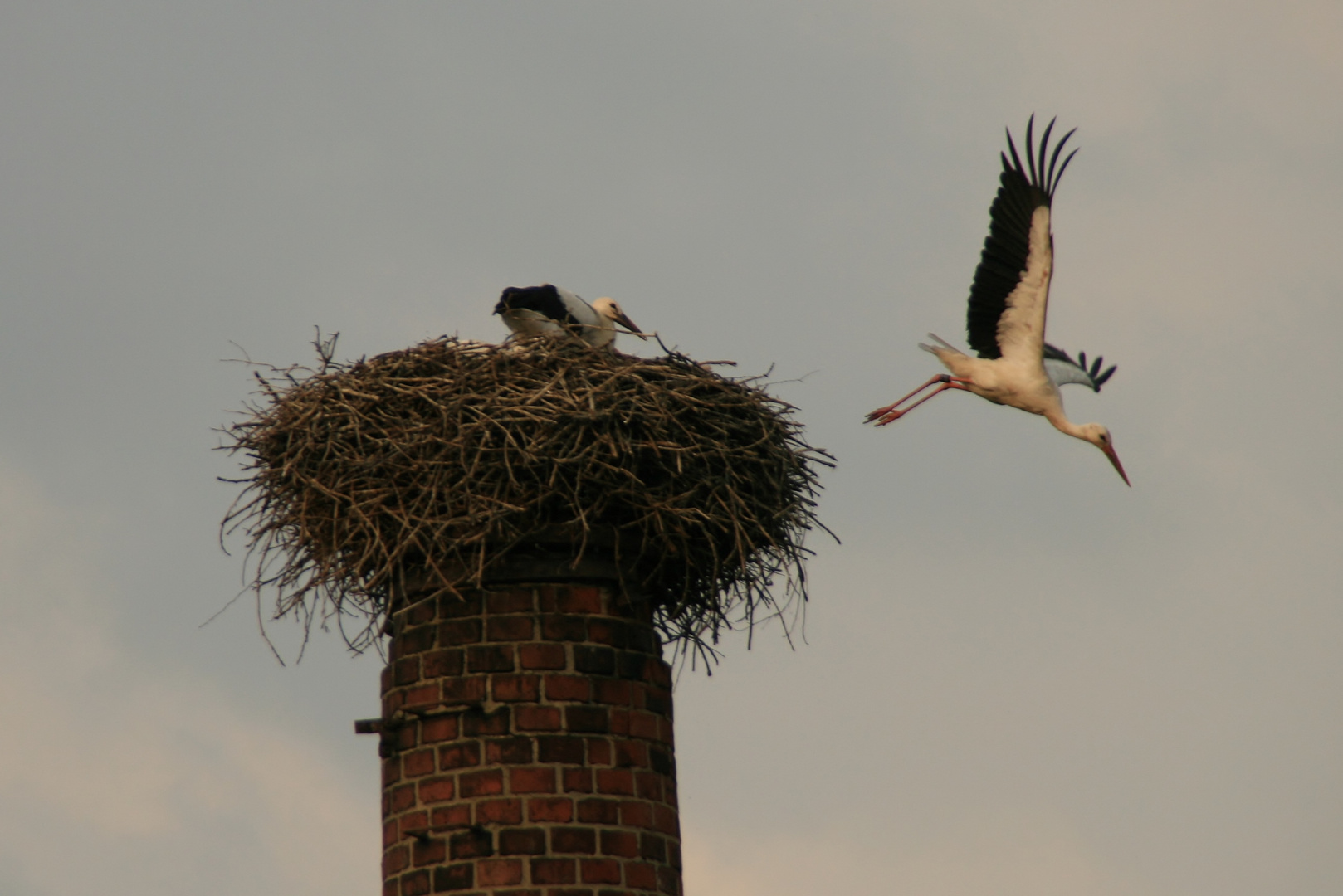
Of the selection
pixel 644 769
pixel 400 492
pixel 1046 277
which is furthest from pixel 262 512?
pixel 1046 277

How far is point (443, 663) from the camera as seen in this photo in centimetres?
632

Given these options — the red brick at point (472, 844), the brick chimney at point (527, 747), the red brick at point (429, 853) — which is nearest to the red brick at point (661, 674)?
the brick chimney at point (527, 747)

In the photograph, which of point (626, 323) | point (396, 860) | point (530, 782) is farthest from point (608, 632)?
point (626, 323)

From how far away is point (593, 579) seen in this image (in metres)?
6.46

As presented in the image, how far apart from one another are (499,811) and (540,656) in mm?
594

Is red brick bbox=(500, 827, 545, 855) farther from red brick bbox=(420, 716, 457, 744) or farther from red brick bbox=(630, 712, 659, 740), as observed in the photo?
red brick bbox=(630, 712, 659, 740)

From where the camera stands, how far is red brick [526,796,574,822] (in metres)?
6.00

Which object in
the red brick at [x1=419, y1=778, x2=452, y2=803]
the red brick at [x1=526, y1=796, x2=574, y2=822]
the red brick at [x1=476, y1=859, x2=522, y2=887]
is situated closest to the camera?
the red brick at [x1=476, y1=859, x2=522, y2=887]

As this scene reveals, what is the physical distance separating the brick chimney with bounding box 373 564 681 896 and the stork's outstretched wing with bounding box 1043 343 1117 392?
5239 mm

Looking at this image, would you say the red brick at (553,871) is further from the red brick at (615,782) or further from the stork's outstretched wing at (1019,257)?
the stork's outstretched wing at (1019,257)

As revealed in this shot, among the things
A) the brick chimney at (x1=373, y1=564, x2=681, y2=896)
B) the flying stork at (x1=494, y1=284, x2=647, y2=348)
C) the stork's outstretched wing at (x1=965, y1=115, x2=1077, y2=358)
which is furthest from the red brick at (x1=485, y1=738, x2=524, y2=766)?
the stork's outstretched wing at (x1=965, y1=115, x2=1077, y2=358)

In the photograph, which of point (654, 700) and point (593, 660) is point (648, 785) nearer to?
point (654, 700)

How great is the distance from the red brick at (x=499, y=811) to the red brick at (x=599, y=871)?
28 centimetres

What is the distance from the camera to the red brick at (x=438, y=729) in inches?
244
